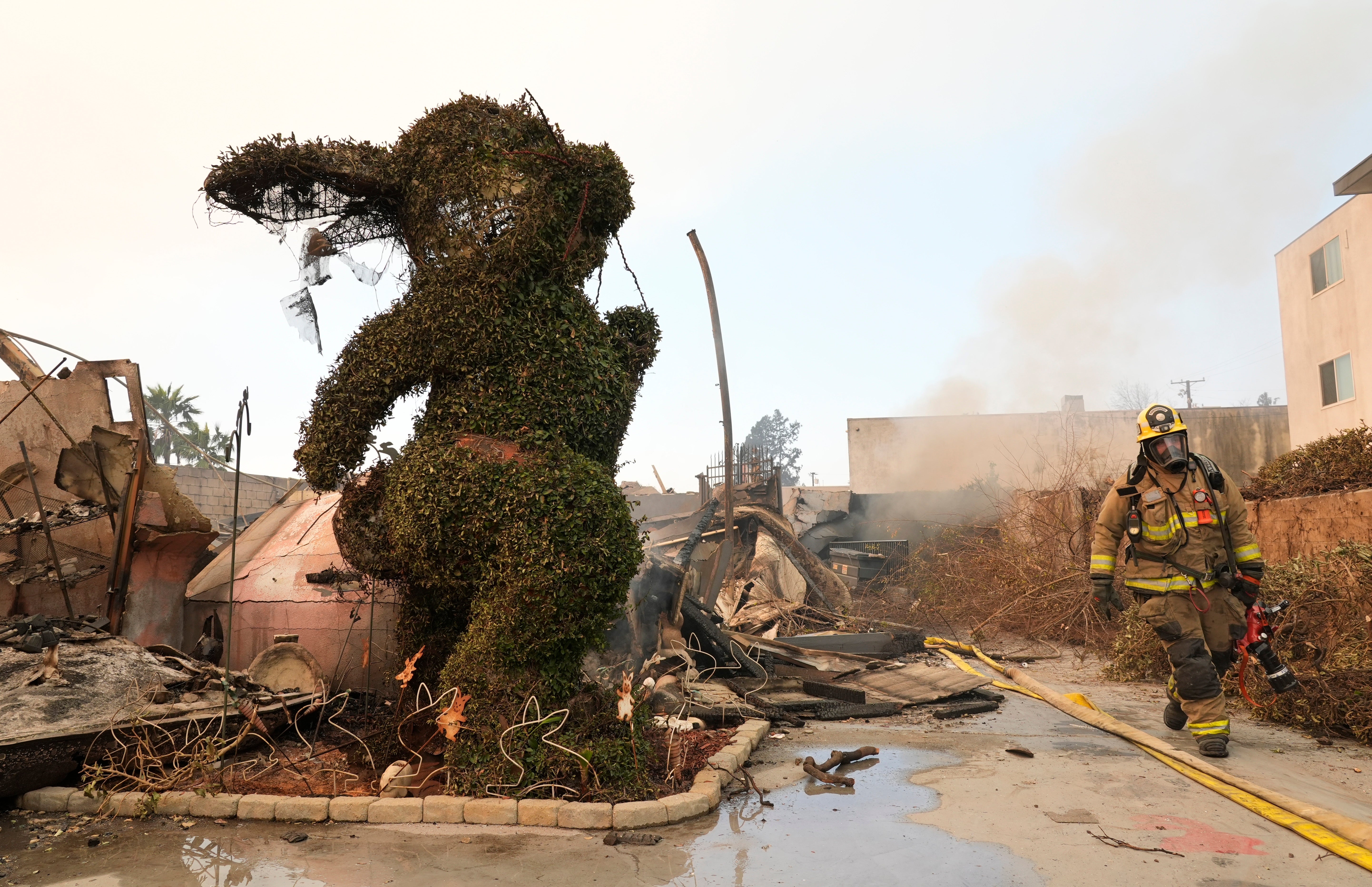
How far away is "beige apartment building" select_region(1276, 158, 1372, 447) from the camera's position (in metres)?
17.6

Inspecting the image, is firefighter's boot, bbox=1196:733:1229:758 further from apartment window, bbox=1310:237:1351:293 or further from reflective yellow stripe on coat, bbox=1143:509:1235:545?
apartment window, bbox=1310:237:1351:293

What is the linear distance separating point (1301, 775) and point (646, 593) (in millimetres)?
5398

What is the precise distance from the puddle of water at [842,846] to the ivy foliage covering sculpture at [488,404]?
0.92 metres

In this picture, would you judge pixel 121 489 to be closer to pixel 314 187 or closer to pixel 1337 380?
pixel 314 187

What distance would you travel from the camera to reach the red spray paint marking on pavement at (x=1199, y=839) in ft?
13.0

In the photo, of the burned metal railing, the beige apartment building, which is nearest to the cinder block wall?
the burned metal railing

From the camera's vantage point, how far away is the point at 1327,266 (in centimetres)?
1919

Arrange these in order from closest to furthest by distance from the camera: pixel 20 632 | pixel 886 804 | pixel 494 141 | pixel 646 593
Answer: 1. pixel 886 804
2. pixel 494 141
3. pixel 20 632
4. pixel 646 593

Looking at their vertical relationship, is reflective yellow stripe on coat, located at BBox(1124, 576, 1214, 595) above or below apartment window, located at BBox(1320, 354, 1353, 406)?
below

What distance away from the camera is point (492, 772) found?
16.0ft

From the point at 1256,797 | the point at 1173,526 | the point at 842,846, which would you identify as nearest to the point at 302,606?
the point at 842,846

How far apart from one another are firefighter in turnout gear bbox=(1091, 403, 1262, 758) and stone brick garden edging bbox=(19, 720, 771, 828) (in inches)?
133

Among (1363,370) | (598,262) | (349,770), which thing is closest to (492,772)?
(349,770)

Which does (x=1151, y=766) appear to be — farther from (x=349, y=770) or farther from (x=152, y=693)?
(x=152, y=693)
